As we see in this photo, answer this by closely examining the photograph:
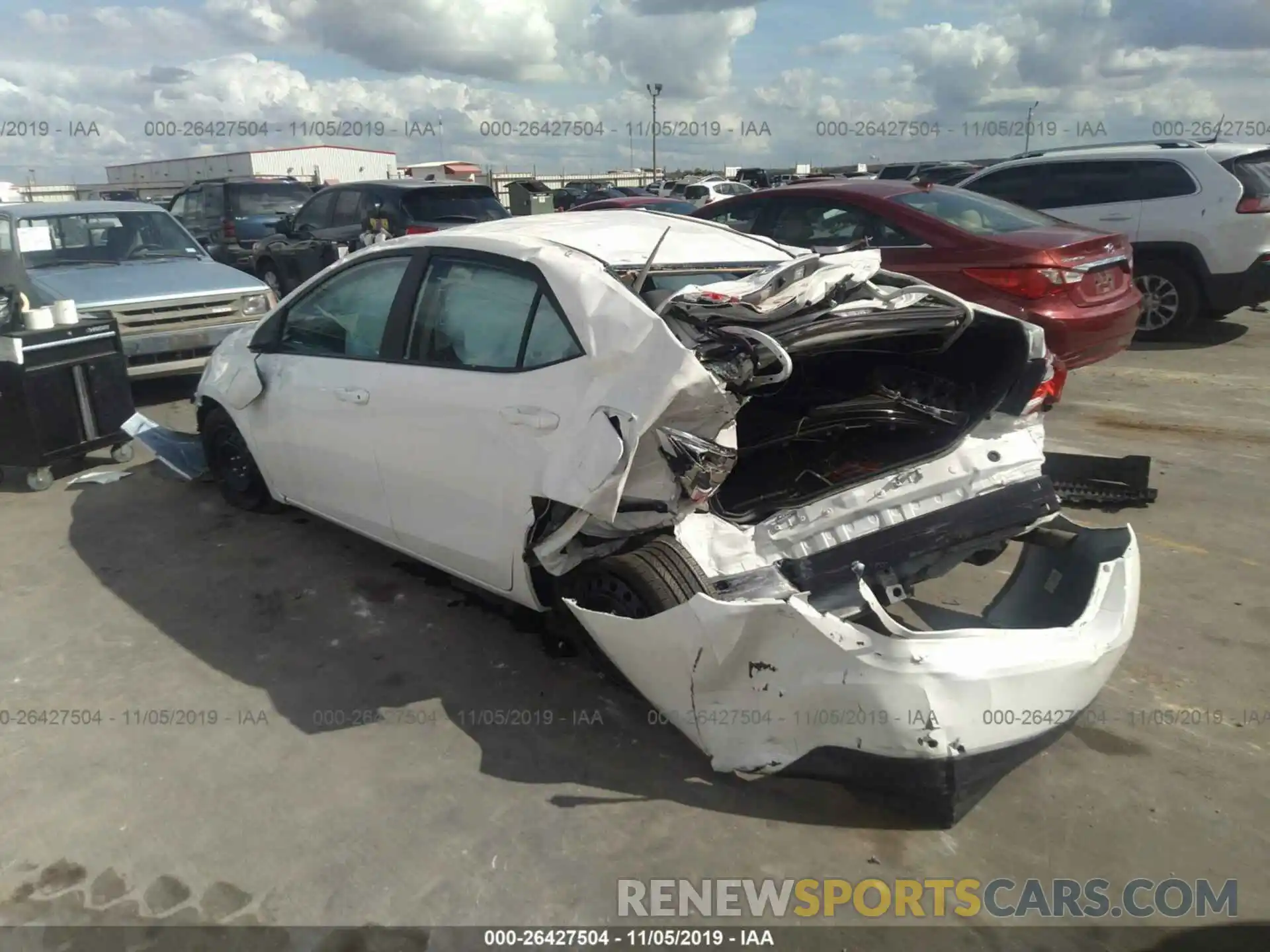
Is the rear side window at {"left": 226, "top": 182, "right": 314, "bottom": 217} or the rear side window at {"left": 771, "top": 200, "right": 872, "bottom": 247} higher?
the rear side window at {"left": 226, "top": 182, "right": 314, "bottom": 217}

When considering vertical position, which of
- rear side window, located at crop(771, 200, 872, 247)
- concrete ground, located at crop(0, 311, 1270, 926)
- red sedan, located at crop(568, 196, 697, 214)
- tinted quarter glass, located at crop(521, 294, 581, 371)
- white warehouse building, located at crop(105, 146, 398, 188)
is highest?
white warehouse building, located at crop(105, 146, 398, 188)

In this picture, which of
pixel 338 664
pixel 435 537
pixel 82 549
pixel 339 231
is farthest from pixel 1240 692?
pixel 339 231

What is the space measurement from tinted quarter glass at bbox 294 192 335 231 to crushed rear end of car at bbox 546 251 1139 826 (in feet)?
32.2

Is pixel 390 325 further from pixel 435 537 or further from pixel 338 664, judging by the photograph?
pixel 338 664

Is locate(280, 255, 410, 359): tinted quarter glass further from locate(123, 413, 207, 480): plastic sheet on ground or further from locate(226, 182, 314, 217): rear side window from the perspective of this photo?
locate(226, 182, 314, 217): rear side window

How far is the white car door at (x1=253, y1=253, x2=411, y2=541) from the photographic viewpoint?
3961mm

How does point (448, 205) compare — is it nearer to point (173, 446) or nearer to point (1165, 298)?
point (173, 446)

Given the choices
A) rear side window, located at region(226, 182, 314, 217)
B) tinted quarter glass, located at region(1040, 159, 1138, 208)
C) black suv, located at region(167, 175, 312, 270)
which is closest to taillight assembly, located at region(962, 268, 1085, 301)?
tinted quarter glass, located at region(1040, 159, 1138, 208)

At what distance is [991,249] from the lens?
6.39 m

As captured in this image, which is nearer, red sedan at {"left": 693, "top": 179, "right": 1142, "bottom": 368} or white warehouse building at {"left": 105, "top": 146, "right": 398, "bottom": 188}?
red sedan at {"left": 693, "top": 179, "right": 1142, "bottom": 368}

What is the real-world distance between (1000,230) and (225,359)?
5353 mm

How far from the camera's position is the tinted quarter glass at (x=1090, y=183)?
9156mm

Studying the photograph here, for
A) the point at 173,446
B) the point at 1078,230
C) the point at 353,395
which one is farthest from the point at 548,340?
the point at 1078,230

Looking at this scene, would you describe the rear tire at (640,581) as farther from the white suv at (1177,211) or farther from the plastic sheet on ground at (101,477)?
the white suv at (1177,211)
